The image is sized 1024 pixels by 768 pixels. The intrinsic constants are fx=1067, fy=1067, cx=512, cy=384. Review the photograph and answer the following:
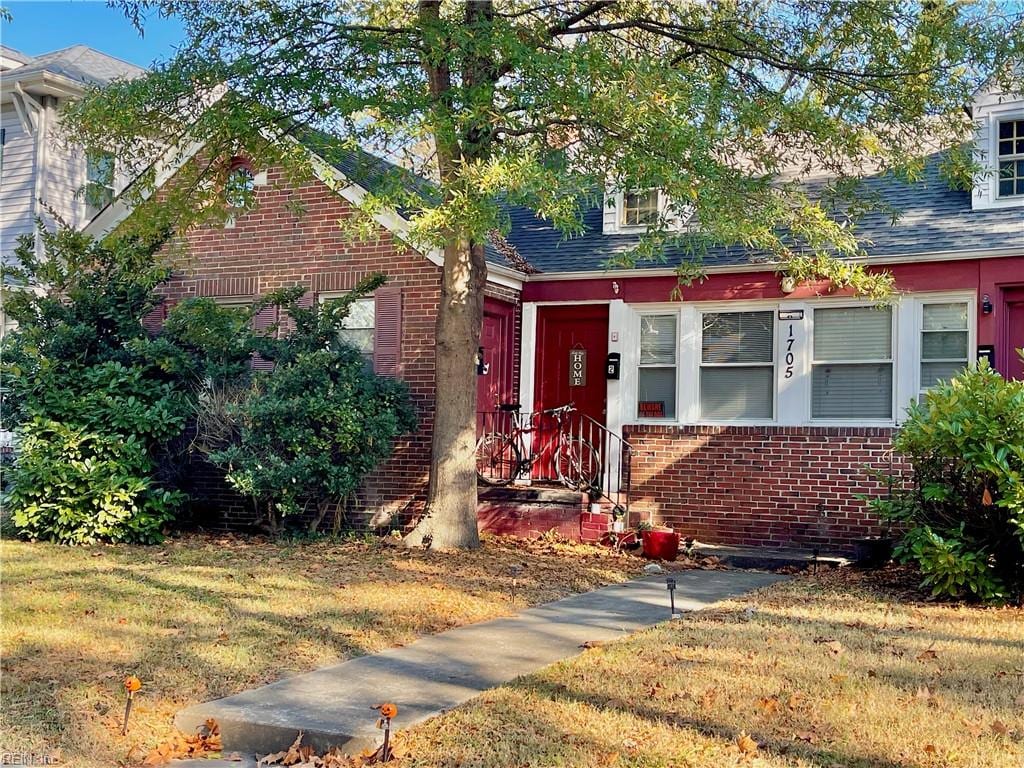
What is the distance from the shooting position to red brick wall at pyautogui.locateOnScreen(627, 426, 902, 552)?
1155 centimetres

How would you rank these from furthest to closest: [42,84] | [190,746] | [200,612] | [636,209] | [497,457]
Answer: [42,84] → [636,209] → [497,457] → [200,612] → [190,746]

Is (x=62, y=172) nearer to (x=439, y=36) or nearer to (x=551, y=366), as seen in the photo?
(x=551, y=366)

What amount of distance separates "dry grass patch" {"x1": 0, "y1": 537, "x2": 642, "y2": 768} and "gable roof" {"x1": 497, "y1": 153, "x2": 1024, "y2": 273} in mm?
3675

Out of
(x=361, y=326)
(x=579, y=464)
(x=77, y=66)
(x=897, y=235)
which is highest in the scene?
(x=77, y=66)

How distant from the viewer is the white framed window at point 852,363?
11.8 metres

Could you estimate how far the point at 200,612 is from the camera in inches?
298

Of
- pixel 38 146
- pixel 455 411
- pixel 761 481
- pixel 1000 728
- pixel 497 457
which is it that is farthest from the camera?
pixel 38 146

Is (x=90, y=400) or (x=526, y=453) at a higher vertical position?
(x=90, y=400)

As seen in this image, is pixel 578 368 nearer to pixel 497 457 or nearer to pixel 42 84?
pixel 497 457

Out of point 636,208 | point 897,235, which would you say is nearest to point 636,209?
point 636,208

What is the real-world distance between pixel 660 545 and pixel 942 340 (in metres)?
3.77

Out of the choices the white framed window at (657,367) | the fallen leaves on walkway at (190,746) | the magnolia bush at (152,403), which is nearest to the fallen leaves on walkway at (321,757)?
the fallen leaves on walkway at (190,746)

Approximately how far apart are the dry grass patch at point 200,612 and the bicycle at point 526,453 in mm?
1423

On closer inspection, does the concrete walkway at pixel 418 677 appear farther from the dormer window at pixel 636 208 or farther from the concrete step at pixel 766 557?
the dormer window at pixel 636 208
